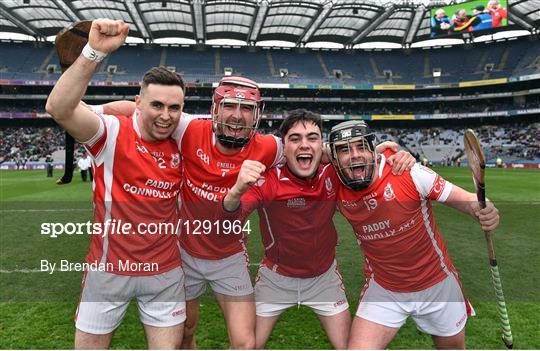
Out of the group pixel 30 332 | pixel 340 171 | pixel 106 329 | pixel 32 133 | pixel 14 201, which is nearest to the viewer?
pixel 106 329

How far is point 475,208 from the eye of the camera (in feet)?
10.7

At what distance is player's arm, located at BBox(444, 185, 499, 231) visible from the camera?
10.3 ft

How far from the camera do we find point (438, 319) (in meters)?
3.47

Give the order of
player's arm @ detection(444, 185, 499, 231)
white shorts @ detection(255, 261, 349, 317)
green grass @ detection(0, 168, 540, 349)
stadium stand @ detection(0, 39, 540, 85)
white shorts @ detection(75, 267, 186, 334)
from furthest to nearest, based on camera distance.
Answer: stadium stand @ detection(0, 39, 540, 85) → green grass @ detection(0, 168, 540, 349) → white shorts @ detection(255, 261, 349, 317) → player's arm @ detection(444, 185, 499, 231) → white shorts @ detection(75, 267, 186, 334)

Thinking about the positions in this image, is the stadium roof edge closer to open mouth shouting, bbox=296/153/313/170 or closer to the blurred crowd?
the blurred crowd

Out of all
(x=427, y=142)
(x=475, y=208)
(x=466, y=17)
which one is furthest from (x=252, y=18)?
(x=475, y=208)

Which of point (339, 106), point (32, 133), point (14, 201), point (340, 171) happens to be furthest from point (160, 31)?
point (340, 171)

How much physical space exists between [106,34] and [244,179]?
135 cm

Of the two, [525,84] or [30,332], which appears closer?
[30,332]

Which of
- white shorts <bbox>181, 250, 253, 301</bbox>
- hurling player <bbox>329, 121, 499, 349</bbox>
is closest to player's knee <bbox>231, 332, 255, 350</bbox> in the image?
white shorts <bbox>181, 250, 253, 301</bbox>

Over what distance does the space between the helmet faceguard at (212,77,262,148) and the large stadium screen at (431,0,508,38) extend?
45.6 metres

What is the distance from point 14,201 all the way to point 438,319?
15.7 m

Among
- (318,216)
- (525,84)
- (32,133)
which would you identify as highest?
(525,84)

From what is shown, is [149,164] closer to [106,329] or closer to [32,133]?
[106,329]
